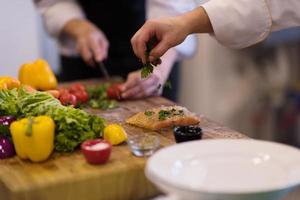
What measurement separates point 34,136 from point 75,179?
0.44ft

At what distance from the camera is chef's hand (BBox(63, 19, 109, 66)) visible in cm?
181

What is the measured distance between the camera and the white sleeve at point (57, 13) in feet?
6.39

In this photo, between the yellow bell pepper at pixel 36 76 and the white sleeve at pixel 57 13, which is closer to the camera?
the yellow bell pepper at pixel 36 76

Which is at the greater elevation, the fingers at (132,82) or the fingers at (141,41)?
the fingers at (141,41)

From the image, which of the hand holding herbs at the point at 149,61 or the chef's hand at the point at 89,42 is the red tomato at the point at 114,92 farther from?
the hand holding herbs at the point at 149,61

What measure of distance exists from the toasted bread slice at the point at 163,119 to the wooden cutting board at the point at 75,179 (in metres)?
0.17

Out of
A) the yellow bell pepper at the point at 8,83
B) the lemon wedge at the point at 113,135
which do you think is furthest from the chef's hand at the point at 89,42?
the lemon wedge at the point at 113,135

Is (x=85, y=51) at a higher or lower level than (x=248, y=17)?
lower

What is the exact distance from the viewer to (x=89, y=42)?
1827mm

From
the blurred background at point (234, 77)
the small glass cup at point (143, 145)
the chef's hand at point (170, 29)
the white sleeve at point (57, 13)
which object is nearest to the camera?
the small glass cup at point (143, 145)

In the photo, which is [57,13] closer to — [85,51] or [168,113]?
[85,51]

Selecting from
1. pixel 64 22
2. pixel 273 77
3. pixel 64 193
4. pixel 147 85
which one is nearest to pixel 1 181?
pixel 64 193

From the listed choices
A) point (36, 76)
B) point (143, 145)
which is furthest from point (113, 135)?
point (36, 76)

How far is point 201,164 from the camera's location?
0.96 meters
